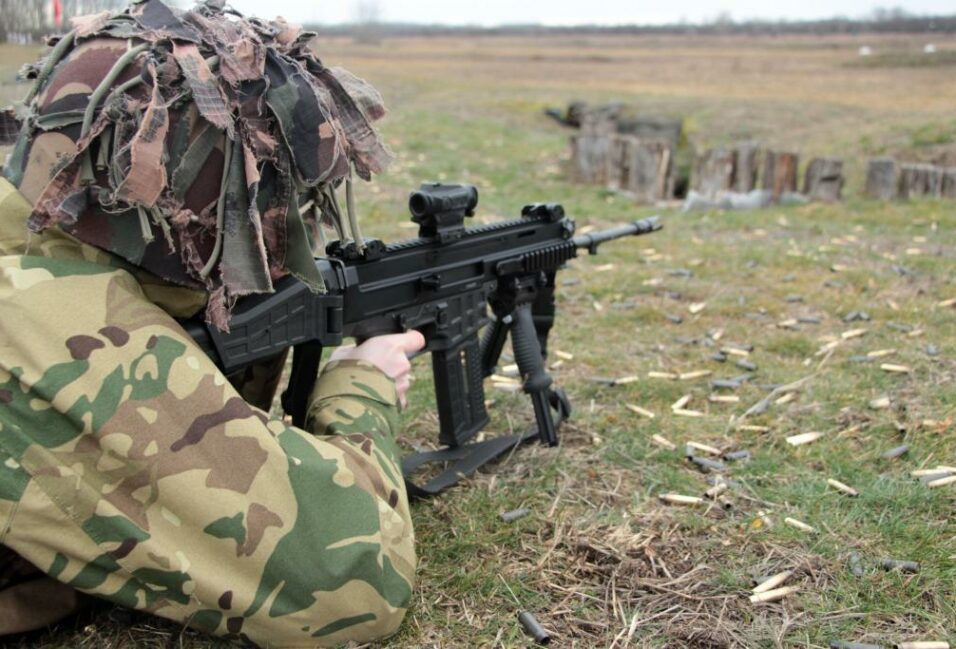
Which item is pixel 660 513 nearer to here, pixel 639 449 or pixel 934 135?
pixel 639 449

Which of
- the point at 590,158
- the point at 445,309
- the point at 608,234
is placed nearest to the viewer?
the point at 445,309

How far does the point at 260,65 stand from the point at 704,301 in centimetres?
498

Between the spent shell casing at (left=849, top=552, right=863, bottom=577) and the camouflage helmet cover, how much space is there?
219 centimetres

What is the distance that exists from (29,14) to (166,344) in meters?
6.03

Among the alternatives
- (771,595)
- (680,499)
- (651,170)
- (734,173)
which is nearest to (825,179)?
(734,173)

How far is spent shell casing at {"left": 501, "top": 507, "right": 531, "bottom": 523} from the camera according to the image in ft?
11.3

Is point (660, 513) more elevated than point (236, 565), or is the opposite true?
point (236, 565)

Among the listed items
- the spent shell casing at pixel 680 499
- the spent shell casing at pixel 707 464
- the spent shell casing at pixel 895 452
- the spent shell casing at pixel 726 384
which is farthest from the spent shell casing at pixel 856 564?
the spent shell casing at pixel 726 384

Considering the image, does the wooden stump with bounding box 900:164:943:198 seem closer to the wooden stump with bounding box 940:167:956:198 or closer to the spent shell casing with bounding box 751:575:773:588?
the wooden stump with bounding box 940:167:956:198

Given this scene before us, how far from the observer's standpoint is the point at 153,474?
2.14 m

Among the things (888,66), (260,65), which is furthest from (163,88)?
(888,66)

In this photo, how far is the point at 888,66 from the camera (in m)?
32.4

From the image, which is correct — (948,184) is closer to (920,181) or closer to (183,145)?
(920,181)

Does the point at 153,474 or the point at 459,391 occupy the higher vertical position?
the point at 153,474
